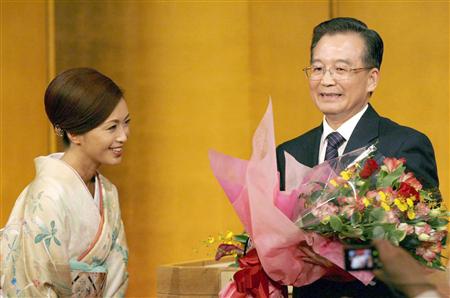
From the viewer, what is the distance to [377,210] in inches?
80.0

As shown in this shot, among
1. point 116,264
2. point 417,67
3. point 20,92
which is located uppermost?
point 417,67

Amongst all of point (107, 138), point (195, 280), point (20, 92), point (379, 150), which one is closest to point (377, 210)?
point (379, 150)

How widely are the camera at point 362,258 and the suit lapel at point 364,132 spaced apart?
3.32ft

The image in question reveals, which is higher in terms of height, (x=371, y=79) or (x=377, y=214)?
(x=371, y=79)

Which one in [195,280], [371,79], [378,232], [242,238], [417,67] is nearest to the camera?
[378,232]

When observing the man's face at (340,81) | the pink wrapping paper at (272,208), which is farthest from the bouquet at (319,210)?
the man's face at (340,81)

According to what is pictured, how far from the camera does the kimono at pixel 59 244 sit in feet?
8.17

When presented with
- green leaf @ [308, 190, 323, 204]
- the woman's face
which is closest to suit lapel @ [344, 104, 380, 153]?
green leaf @ [308, 190, 323, 204]

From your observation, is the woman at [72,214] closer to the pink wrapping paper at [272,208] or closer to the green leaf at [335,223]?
the pink wrapping paper at [272,208]

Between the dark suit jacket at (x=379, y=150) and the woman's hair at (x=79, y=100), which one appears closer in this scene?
the dark suit jacket at (x=379, y=150)

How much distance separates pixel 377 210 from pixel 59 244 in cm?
88

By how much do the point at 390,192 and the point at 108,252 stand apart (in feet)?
2.96

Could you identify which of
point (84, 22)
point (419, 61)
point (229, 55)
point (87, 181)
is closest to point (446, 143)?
point (419, 61)

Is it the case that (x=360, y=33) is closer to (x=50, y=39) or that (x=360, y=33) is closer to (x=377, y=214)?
(x=377, y=214)
